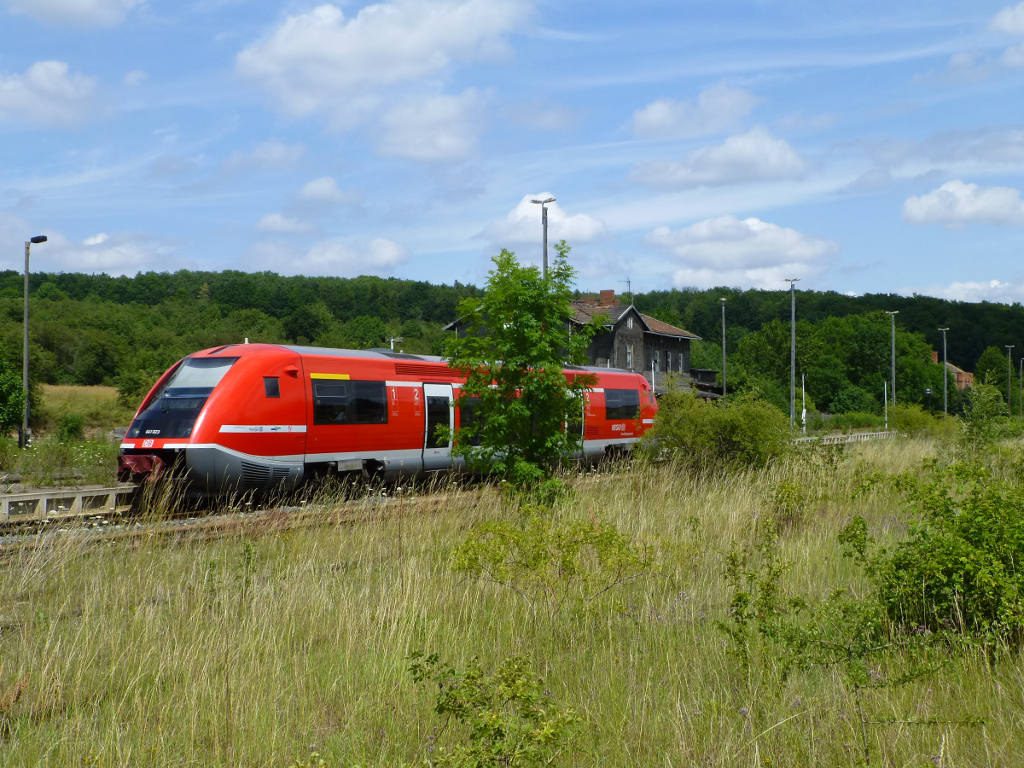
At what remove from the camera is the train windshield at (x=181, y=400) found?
14508 mm

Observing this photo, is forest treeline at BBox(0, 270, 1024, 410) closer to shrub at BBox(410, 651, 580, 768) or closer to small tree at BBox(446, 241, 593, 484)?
small tree at BBox(446, 241, 593, 484)

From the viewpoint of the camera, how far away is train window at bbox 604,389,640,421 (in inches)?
958

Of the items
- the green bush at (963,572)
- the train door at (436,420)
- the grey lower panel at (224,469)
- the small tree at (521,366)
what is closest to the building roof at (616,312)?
the train door at (436,420)

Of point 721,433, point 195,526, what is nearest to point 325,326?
point 721,433

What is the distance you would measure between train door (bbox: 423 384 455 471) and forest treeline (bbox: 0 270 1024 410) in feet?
136

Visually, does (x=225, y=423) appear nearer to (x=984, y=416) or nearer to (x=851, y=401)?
(x=984, y=416)

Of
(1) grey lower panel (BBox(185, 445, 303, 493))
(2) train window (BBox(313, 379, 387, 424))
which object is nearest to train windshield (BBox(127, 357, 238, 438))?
(1) grey lower panel (BBox(185, 445, 303, 493))

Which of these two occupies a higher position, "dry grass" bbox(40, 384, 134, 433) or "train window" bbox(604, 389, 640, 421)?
"train window" bbox(604, 389, 640, 421)

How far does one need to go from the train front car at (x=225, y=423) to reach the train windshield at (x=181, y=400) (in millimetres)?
16

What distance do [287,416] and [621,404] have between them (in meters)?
11.9

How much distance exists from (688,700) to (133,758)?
106 inches

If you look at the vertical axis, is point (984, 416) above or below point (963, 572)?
above

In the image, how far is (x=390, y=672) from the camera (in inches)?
208

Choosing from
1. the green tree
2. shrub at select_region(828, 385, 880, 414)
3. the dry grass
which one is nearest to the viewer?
the green tree
